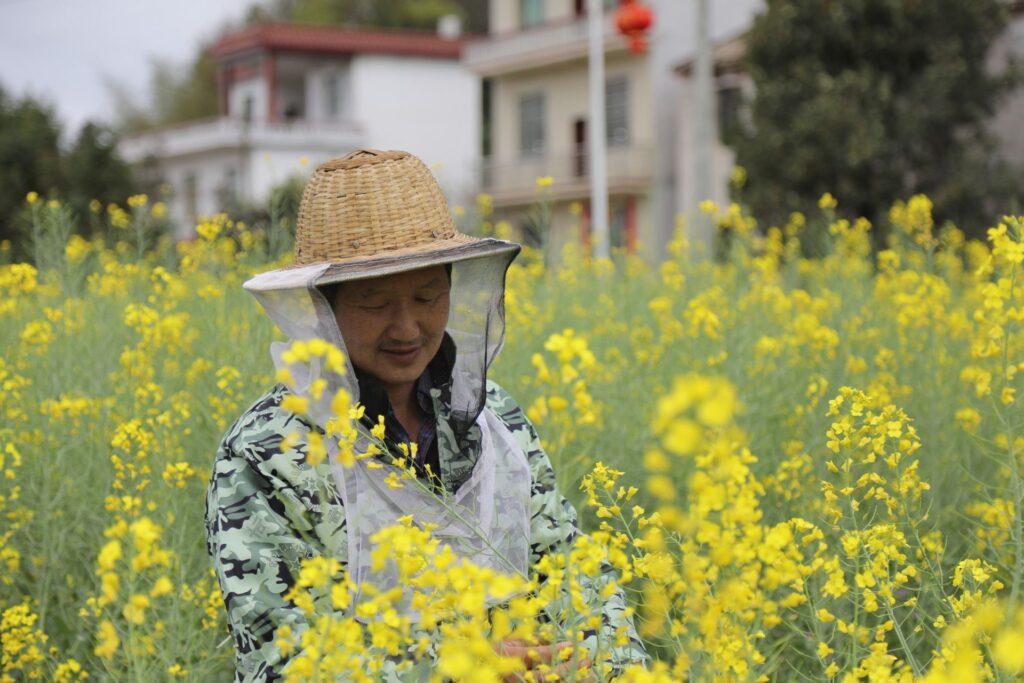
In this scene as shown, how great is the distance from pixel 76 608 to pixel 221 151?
90.5 ft

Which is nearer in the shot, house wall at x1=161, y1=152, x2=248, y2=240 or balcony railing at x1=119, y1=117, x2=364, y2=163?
balcony railing at x1=119, y1=117, x2=364, y2=163

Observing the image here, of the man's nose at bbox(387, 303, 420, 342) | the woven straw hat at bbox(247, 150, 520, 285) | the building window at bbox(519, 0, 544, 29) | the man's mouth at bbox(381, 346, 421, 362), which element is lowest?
the man's mouth at bbox(381, 346, 421, 362)

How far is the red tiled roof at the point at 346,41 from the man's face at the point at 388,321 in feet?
87.7

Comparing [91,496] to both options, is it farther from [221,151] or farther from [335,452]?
[221,151]

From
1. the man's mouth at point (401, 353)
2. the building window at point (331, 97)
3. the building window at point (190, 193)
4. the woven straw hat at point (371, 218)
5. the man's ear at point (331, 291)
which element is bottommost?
the man's mouth at point (401, 353)

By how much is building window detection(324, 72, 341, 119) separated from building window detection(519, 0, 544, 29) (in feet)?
22.2

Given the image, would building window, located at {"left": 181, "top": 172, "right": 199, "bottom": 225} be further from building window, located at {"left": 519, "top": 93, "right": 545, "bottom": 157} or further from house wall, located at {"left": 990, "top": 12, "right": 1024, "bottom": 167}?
house wall, located at {"left": 990, "top": 12, "right": 1024, "bottom": 167}

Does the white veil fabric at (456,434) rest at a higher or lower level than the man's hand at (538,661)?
higher

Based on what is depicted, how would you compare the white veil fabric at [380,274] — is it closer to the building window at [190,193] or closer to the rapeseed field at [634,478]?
the rapeseed field at [634,478]

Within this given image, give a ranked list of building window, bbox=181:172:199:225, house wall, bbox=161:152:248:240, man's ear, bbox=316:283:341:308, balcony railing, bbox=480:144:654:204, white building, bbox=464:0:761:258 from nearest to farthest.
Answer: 1. man's ear, bbox=316:283:341:308
2. white building, bbox=464:0:761:258
3. balcony railing, bbox=480:144:654:204
4. house wall, bbox=161:152:248:240
5. building window, bbox=181:172:199:225

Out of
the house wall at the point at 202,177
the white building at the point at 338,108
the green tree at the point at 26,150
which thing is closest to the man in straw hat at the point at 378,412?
the green tree at the point at 26,150

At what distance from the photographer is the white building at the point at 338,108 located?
28.1m

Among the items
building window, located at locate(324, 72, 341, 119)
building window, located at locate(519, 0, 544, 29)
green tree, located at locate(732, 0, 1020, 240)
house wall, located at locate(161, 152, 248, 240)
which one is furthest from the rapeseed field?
house wall, located at locate(161, 152, 248, 240)

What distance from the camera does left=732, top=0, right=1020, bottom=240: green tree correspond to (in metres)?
12.5
